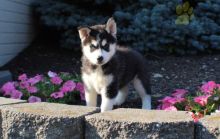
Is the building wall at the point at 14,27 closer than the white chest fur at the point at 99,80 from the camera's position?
No

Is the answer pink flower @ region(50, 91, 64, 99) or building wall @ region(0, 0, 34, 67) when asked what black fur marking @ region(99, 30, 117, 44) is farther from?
building wall @ region(0, 0, 34, 67)

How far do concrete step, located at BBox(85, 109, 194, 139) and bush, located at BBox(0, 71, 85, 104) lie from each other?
1717mm

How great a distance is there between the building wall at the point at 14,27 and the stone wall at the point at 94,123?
358cm

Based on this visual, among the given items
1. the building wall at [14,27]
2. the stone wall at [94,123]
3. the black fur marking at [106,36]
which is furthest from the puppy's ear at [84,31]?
the building wall at [14,27]

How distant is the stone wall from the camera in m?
3.00

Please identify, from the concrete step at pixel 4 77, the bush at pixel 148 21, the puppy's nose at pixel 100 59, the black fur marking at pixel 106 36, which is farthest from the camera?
the bush at pixel 148 21

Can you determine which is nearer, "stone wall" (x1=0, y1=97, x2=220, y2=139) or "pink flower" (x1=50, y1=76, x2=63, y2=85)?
"stone wall" (x1=0, y1=97, x2=220, y2=139)

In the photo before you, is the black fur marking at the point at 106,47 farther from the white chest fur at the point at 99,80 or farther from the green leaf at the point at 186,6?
the green leaf at the point at 186,6

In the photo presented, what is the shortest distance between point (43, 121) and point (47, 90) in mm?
1808

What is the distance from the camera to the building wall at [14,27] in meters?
6.98

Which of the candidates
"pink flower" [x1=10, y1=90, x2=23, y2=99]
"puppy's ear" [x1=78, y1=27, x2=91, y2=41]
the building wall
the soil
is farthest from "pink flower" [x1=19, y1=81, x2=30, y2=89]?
the building wall

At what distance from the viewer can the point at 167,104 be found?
4.32 metres

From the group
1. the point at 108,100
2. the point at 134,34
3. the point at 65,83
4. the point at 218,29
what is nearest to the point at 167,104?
the point at 108,100

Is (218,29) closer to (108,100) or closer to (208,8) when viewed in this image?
(208,8)
